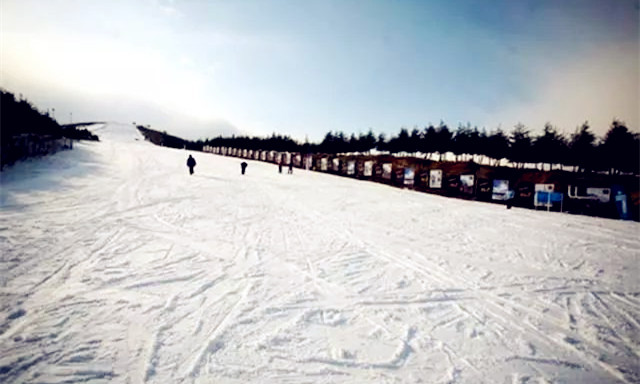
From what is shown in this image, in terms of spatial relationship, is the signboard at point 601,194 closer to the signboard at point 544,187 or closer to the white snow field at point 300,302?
the signboard at point 544,187

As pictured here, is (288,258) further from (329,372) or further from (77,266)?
(77,266)

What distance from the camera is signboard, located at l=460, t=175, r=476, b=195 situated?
74.3 feet

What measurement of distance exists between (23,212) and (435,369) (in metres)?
13.3

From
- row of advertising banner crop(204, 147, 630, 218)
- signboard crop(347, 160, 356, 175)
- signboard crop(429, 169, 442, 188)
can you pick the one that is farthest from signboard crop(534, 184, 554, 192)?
signboard crop(347, 160, 356, 175)

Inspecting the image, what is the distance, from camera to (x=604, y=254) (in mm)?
9383

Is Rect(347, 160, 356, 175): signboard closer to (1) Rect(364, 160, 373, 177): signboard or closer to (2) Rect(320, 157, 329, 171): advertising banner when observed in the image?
(1) Rect(364, 160, 373, 177): signboard

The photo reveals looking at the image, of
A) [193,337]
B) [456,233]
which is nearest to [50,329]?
[193,337]

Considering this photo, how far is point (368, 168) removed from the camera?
3291 cm

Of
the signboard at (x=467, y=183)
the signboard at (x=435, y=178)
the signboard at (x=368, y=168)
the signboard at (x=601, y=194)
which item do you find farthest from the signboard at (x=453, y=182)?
the signboard at (x=368, y=168)

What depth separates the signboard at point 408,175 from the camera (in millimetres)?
27031

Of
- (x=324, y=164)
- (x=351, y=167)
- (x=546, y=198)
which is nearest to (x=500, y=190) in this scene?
(x=546, y=198)

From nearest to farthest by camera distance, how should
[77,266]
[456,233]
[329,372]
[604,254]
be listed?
[329,372], [77,266], [604,254], [456,233]

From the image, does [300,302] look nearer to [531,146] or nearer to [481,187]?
[481,187]

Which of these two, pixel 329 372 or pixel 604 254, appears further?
pixel 604 254
